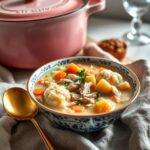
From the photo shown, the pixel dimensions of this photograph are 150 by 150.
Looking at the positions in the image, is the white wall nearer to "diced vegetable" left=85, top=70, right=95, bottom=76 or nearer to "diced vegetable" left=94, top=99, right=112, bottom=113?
"diced vegetable" left=85, top=70, right=95, bottom=76

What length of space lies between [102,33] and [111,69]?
0.44m

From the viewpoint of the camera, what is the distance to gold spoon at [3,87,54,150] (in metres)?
0.74

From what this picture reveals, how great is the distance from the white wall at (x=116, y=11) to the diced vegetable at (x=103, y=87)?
2.15 feet

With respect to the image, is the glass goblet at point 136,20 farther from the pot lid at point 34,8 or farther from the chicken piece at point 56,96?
the chicken piece at point 56,96

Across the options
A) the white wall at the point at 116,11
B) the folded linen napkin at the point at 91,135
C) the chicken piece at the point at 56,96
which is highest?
the chicken piece at the point at 56,96

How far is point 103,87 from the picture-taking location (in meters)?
0.71

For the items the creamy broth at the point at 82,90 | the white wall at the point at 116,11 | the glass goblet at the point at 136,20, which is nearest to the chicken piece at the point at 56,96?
the creamy broth at the point at 82,90

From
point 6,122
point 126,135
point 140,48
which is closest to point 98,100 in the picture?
point 126,135

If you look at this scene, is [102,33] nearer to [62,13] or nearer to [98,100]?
[62,13]

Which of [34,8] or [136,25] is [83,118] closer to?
[34,8]

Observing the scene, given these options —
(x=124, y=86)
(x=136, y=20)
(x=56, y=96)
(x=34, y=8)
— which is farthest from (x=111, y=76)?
(x=136, y=20)

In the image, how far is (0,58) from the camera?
3.03 ft

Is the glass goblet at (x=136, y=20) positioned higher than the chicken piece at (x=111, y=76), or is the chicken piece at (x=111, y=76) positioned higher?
the chicken piece at (x=111, y=76)

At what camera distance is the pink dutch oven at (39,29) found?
85 centimetres
